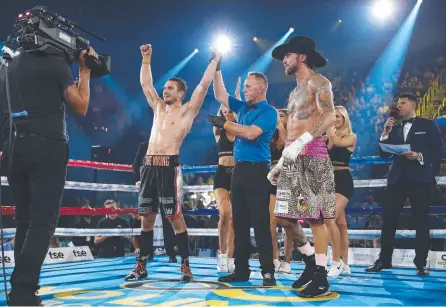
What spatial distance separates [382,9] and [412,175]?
31.6ft

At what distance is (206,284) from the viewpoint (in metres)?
3.19

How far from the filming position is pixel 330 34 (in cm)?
1408

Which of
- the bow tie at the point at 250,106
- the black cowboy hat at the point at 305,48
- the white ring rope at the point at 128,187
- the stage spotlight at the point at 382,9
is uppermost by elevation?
the stage spotlight at the point at 382,9

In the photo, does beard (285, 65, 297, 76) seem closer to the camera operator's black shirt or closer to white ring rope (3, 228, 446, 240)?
the camera operator's black shirt

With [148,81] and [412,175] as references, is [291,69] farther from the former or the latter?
[412,175]

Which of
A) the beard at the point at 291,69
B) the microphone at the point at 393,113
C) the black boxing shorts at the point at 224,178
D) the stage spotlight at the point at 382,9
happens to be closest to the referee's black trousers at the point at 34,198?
the beard at the point at 291,69

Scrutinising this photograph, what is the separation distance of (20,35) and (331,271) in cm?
309

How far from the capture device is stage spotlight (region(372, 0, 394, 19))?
472 inches

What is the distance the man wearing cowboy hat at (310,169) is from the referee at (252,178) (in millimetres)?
349

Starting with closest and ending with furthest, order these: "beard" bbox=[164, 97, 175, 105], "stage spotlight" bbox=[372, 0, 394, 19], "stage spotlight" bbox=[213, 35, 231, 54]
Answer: "beard" bbox=[164, 97, 175, 105] → "stage spotlight" bbox=[372, 0, 394, 19] → "stage spotlight" bbox=[213, 35, 231, 54]

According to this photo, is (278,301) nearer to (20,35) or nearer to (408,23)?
(20,35)

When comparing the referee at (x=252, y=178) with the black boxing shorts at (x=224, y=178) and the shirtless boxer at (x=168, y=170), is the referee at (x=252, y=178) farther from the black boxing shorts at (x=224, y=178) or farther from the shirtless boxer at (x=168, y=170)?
the black boxing shorts at (x=224, y=178)

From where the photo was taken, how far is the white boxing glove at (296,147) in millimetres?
2639

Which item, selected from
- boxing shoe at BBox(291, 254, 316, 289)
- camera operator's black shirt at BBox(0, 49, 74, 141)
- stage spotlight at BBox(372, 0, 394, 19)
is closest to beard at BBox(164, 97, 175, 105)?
camera operator's black shirt at BBox(0, 49, 74, 141)
